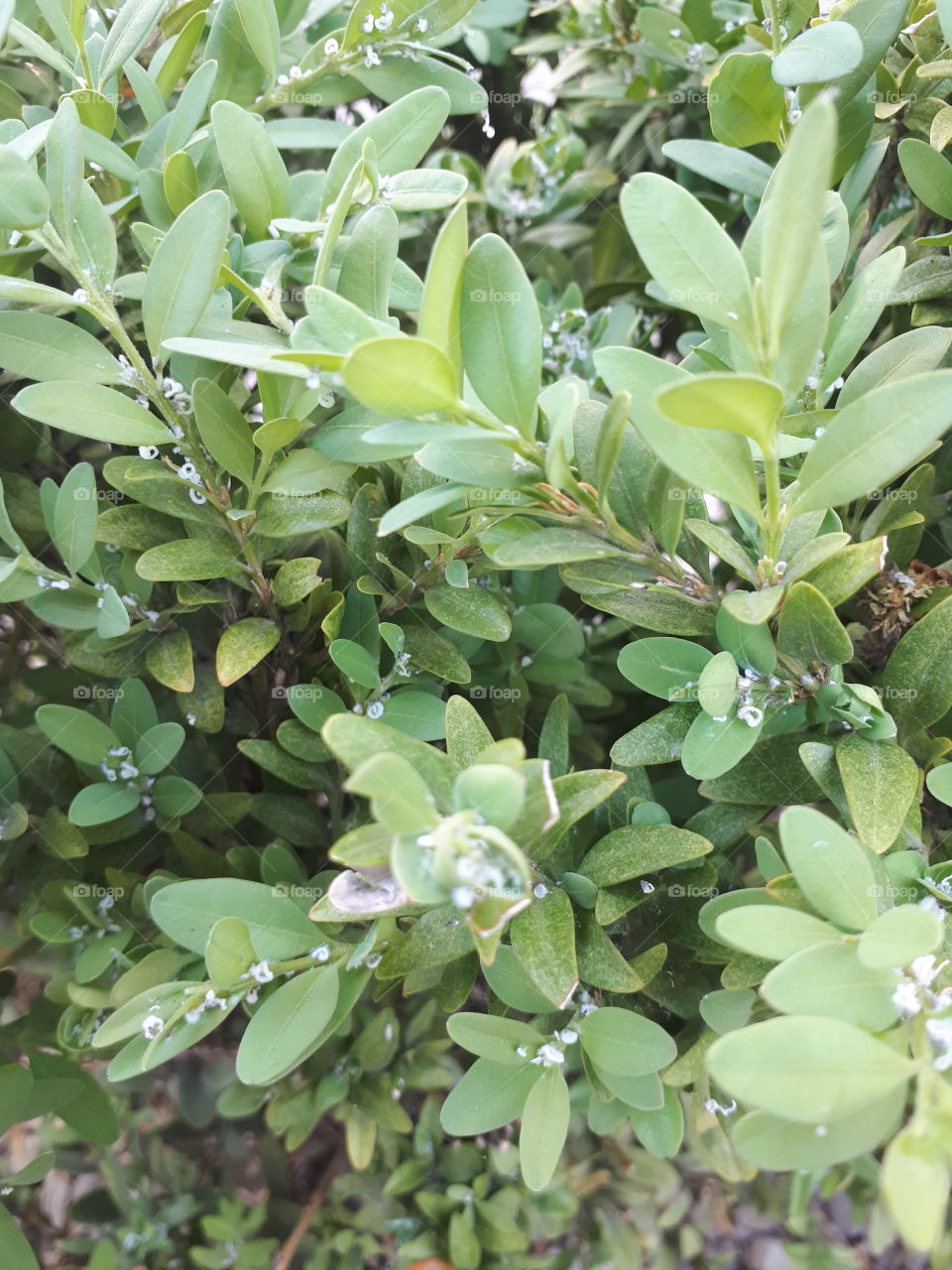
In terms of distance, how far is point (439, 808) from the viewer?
405mm

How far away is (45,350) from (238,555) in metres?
0.15

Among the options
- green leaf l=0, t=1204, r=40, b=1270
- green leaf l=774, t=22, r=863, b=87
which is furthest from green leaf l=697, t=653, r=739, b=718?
green leaf l=0, t=1204, r=40, b=1270

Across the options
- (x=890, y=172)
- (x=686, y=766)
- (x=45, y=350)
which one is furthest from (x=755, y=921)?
(x=890, y=172)

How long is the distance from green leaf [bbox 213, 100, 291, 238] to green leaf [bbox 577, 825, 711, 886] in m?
0.42

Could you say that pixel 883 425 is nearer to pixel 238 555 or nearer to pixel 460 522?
pixel 460 522

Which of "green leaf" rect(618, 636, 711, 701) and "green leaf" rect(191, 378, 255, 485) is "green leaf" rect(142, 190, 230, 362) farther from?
"green leaf" rect(618, 636, 711, 701)

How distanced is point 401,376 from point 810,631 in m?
0.24

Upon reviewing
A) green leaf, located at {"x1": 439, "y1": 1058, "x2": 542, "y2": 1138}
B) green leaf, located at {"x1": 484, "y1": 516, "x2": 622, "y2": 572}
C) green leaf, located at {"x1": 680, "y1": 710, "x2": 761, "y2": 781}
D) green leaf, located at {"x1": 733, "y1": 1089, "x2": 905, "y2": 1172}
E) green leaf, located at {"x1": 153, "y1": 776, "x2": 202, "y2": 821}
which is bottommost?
green leaf, located at {"x1": 439, "y1": 1058, "x2": 542, "y2": 1138}

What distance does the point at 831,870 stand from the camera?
424mm

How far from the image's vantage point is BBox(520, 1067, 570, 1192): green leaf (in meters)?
0.50

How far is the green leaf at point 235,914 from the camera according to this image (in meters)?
0.53

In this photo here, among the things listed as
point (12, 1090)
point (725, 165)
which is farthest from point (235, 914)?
point (725, 165)

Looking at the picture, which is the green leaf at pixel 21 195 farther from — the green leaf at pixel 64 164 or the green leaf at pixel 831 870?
the green leaf at pixel 831 870

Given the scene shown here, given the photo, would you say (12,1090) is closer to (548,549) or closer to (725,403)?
(548,549)
